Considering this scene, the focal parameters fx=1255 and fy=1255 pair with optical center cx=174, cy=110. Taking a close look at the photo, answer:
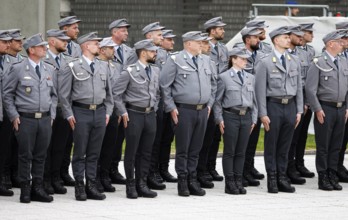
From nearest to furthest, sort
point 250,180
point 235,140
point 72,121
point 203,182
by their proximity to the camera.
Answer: point 72,121 < point 235,140 < point 203,182 < point 250,180

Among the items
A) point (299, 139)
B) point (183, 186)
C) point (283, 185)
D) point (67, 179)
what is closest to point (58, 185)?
point (67, 179)

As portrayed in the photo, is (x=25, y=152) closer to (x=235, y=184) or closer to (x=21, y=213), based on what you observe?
(x=21, y=213)

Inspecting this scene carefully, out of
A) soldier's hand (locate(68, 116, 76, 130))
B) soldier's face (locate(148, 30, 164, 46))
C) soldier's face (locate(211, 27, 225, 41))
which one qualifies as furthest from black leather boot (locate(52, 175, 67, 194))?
soldier's face (locate(211, 27, 225, 41))

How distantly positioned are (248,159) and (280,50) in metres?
1.83

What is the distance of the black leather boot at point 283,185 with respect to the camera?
16828mm

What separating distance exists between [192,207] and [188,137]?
1.39 meters

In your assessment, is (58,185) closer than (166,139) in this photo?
Yes

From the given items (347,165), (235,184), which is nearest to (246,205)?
(235,184)

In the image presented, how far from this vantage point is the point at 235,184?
1662cm

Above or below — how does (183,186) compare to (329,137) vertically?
below

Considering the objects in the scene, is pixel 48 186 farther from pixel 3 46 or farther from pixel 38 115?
pixel 3 46

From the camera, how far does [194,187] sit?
16297mm

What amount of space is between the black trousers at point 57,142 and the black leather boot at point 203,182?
80.4 inches

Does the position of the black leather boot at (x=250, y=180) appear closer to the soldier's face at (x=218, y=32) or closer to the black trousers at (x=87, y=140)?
the soldier's face at (x=218, y=32)
